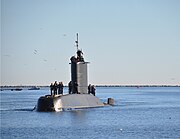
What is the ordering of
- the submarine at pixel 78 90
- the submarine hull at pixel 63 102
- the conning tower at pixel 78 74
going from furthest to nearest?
the conning tower at pixel 78 74, the submarine at pixel 78 90, the submarine hull at pixel 63 102

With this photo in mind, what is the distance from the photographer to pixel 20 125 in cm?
3484

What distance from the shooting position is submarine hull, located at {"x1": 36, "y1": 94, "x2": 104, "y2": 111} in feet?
152

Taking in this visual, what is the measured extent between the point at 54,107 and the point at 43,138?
1767 cm

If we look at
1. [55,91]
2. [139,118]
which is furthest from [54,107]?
[139,118]

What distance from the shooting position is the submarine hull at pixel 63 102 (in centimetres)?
4631

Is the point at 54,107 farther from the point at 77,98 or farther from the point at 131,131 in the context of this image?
the point at 131,131

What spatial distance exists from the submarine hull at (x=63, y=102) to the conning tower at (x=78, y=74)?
117 cm

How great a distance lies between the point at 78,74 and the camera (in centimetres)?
5228

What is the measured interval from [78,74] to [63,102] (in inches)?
218

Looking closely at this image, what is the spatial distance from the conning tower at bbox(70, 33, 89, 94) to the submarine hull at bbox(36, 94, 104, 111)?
117cm

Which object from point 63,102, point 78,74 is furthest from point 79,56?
point 63,102

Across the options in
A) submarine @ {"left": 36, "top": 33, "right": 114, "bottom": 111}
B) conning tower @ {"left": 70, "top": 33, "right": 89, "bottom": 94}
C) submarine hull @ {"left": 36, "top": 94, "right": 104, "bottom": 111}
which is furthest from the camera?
conning tower @ {"left": 70, "top": 33, "right": 89, "bottom": 94}

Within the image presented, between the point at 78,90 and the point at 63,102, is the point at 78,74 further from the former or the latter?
the point at 63,102

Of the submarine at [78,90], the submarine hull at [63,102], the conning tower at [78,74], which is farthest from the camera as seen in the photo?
the conning tower at [78,74]
